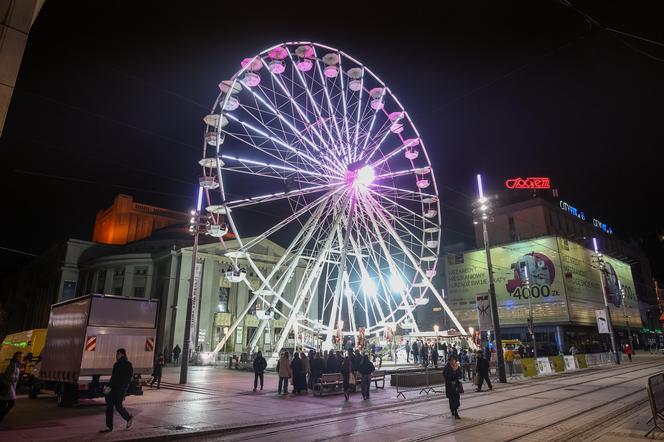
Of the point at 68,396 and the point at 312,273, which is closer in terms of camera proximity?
the point at 68,396

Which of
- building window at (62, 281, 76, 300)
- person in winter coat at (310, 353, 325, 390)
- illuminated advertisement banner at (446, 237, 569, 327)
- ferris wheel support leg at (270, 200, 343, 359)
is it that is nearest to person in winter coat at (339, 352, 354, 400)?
person in winter coat at (310, 353, 325, 390)

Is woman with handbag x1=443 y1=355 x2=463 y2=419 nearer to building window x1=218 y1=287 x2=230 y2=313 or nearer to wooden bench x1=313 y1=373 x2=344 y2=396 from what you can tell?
wooden bench x1=313 y1=373 x2=344 y2=396

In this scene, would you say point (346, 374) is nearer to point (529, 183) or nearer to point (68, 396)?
point (68, 396)

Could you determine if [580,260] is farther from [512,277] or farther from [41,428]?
[41,428]

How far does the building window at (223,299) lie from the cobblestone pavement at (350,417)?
3850cm

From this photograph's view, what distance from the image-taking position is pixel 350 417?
1335cm

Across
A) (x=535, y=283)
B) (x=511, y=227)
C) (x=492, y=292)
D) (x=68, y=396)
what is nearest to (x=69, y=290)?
(x=68, y=396)

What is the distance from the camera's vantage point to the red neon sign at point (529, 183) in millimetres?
67812

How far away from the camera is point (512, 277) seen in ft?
203

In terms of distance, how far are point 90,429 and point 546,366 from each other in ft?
90.7

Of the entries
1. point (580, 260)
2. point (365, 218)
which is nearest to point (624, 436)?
point (365, 218)

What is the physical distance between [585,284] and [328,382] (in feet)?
190

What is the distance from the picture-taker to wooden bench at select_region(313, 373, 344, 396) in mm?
18502

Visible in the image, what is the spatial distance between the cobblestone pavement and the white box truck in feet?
2.88
